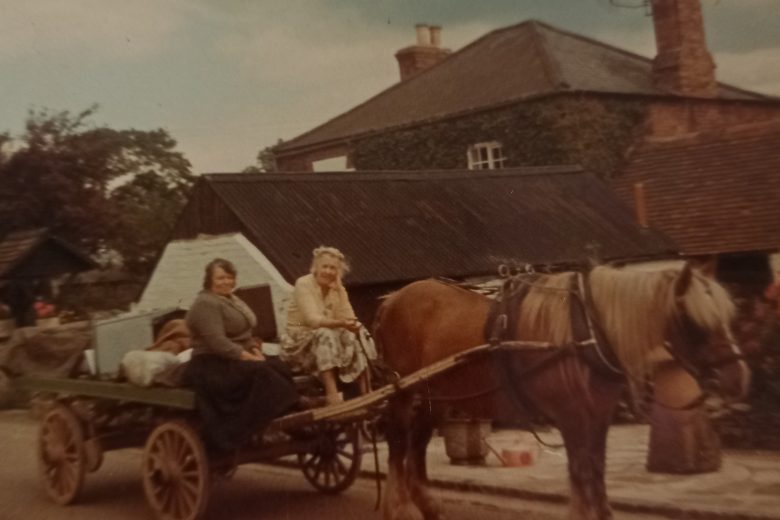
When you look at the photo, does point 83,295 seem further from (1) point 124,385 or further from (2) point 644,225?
(2) point 644,225

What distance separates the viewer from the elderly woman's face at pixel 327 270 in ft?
18.8

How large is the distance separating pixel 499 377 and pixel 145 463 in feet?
8.39

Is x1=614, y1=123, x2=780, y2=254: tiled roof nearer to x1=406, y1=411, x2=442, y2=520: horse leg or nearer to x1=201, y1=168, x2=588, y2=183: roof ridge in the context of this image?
x1=201, y1=168, x2=588, y2=183: roof ridge

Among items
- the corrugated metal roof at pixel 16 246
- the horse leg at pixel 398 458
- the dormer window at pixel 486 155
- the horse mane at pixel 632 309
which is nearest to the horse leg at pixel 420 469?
the horse leg at pixel 398 458

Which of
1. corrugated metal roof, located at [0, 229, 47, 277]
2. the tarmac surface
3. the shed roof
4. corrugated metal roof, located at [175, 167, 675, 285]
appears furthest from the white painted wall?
the tarmac surface

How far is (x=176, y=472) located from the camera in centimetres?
564

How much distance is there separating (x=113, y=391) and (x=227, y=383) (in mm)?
1164

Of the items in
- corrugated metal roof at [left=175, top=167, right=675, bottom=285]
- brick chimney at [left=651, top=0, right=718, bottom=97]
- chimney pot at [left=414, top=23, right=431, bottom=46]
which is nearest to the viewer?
chimney pot at [left=414, top=23, right=431, bottom=46]

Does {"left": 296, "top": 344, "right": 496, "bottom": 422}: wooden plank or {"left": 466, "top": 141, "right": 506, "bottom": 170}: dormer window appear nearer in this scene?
{"left": 296, "top": 344, "right": 496, "bottom": 422}: wooden plank

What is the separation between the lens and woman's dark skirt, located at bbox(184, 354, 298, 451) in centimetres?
539

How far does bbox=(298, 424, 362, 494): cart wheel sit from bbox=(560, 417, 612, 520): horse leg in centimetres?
220

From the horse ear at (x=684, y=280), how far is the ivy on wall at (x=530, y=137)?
9957 mm

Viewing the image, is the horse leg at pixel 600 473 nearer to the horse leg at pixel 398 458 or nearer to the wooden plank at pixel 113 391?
the horse leg at pixel 398 458

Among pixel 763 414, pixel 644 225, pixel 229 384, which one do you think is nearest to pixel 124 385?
pixel 229 384
